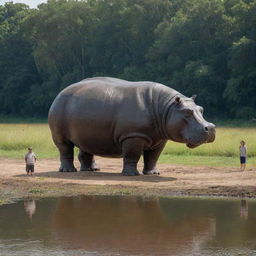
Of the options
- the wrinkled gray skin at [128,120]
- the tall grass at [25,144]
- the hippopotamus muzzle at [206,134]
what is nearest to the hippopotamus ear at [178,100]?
the wrinkled gray skin at [128,120]

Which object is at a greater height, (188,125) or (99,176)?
(188,125)

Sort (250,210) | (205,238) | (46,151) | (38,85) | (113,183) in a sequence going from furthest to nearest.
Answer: (38,85) → (46,151) → (113,183) → (250,210) → (205,238)

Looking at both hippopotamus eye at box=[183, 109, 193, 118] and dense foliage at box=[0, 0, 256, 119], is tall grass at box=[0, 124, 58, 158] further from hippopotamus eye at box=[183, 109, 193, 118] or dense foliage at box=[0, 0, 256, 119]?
dense foliage at box=[0, 0, 256, 119]

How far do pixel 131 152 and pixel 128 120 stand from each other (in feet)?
2.72

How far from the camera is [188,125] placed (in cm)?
1680

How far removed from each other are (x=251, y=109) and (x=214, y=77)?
15.1ft

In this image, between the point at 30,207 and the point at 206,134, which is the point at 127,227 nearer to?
the point at 30,207

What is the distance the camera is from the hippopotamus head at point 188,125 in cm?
1652

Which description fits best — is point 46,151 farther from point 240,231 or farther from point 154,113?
point 240,231

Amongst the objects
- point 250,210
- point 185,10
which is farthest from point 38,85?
point 250,210

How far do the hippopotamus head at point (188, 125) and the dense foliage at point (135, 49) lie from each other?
35.0m

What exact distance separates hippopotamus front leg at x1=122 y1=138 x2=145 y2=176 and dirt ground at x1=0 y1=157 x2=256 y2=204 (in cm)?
28

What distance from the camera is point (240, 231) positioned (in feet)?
35.4

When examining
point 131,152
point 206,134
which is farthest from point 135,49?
point 206,134
